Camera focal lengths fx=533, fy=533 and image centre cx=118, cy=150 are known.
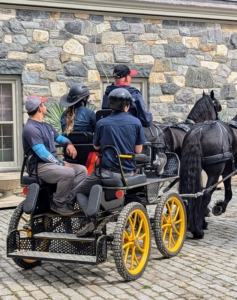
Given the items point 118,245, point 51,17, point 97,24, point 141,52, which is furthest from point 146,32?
point 118,245

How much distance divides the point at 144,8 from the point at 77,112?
19.2 ft

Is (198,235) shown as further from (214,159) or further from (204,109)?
(204,109)

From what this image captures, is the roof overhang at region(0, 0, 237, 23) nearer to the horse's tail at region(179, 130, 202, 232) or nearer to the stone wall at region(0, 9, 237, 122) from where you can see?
the stone wall at region(0, 9, 237, 122)

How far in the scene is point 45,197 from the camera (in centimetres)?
579

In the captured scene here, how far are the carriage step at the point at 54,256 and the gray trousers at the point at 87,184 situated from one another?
1.60 feet

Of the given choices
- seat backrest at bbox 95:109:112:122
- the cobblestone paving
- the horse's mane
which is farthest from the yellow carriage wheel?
the horse's mane

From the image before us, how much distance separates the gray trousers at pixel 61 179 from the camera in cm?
551

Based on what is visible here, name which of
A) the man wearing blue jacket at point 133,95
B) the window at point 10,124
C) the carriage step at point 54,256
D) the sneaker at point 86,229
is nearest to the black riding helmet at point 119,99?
the man wearing blue jacket at point 133,95

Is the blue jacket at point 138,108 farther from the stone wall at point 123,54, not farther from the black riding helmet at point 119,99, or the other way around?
the stone wall at point 123,54

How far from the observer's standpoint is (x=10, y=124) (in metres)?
10.7

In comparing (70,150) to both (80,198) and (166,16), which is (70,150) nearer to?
(80,198)

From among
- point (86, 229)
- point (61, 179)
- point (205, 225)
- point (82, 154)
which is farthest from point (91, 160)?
point (205, 225)

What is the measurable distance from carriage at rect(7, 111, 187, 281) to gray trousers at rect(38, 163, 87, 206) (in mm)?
122

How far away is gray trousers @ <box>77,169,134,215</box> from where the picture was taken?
5395 mm
